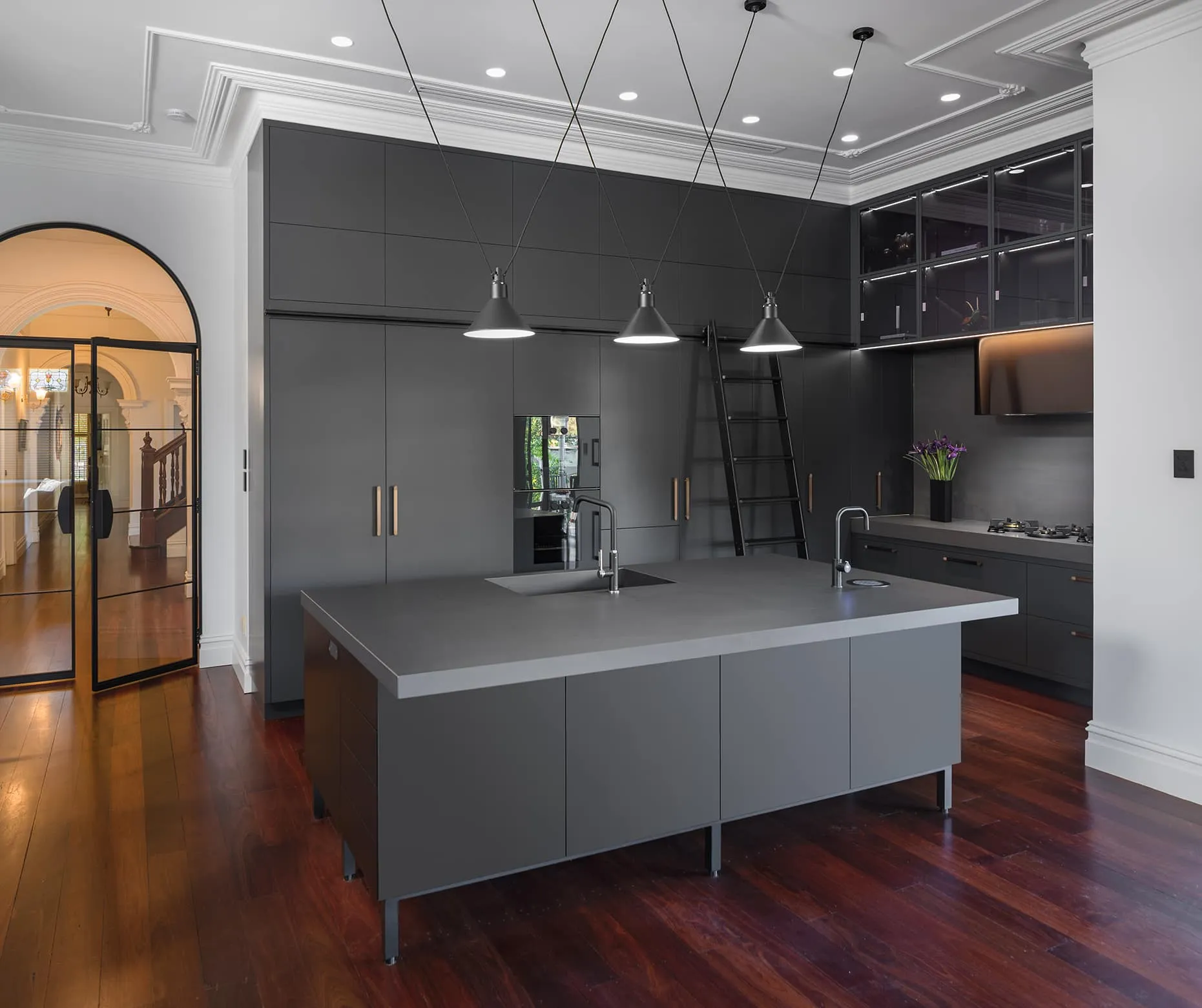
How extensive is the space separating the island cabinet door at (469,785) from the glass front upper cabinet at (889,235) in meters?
4.06

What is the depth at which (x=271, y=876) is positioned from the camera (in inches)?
109

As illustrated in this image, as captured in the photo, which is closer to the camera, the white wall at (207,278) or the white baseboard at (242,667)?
the white baseboard at (242,667)

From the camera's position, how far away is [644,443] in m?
5.16

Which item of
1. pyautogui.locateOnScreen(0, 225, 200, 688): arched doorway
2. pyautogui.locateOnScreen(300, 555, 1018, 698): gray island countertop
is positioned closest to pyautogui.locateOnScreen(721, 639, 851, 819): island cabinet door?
pyautogui.locateOnScreen(300, 555, 1018, 698): gray island countertop

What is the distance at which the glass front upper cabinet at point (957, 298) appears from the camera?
16.0 ft

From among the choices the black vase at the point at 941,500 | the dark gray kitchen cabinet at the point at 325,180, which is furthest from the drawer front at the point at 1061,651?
the dark gray kitchen cabinet at the point at 325,180

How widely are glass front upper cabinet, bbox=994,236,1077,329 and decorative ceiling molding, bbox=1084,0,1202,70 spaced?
991 mm

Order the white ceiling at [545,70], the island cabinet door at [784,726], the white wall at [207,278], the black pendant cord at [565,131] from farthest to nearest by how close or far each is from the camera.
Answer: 1. the white wall at [207,278]
2. the black pendant cord at [565,131]
3. the white ceiling at [545,70]
4. the island cabinet door at [784,726]

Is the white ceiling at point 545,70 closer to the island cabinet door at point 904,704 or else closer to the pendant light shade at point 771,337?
the pendant light shade at point 771,337

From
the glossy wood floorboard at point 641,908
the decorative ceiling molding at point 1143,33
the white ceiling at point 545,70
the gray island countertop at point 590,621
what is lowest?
the glossy wood floorboard at point 641,908

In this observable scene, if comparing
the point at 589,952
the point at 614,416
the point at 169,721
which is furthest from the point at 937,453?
the point at 169,721

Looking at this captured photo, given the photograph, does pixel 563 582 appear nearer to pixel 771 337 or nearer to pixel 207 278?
pixel 771 337

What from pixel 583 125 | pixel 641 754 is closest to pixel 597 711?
pixel 641 754

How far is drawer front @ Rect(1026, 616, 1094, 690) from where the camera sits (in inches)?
174
